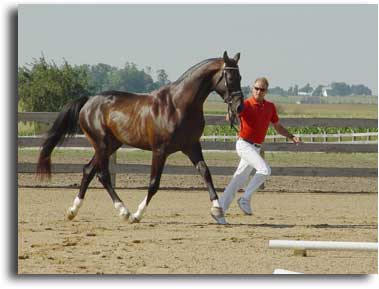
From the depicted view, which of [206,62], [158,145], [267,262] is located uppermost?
[206,62]

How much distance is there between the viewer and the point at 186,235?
9922 mm

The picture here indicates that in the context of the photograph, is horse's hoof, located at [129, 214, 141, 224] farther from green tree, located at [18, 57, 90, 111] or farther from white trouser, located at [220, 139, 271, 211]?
green tree, located at [18, 57, 90, 111]

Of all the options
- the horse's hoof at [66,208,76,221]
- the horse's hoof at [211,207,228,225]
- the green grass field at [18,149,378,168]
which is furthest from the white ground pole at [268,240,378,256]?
the green grass field at [18,149,378,168]

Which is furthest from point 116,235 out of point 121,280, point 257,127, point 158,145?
point 121,280

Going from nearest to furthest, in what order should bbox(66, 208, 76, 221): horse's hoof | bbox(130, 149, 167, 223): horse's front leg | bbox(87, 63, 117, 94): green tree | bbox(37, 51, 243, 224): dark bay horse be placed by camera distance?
bbox(37, 51, 243, 224): dark bay horse, bbox(130, 149, 167, 223): horse's front leg, bbox(66, 208, 76, 221): horse's hoof, bbox(87, 63, 117, 94): green tree

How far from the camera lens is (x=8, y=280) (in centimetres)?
714

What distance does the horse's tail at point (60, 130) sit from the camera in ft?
38.4

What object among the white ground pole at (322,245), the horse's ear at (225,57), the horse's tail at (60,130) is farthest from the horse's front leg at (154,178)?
the white ground pole at (322,245)

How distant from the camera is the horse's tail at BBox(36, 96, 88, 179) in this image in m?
11.7

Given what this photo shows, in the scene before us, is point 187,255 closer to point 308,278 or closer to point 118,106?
point 308,278

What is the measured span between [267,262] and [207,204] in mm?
5021

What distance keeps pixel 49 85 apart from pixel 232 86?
17739 millimetres

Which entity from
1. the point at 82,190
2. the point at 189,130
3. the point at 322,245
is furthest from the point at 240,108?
the point at 322,245

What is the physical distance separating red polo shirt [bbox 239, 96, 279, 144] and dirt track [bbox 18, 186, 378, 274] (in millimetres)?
1003
